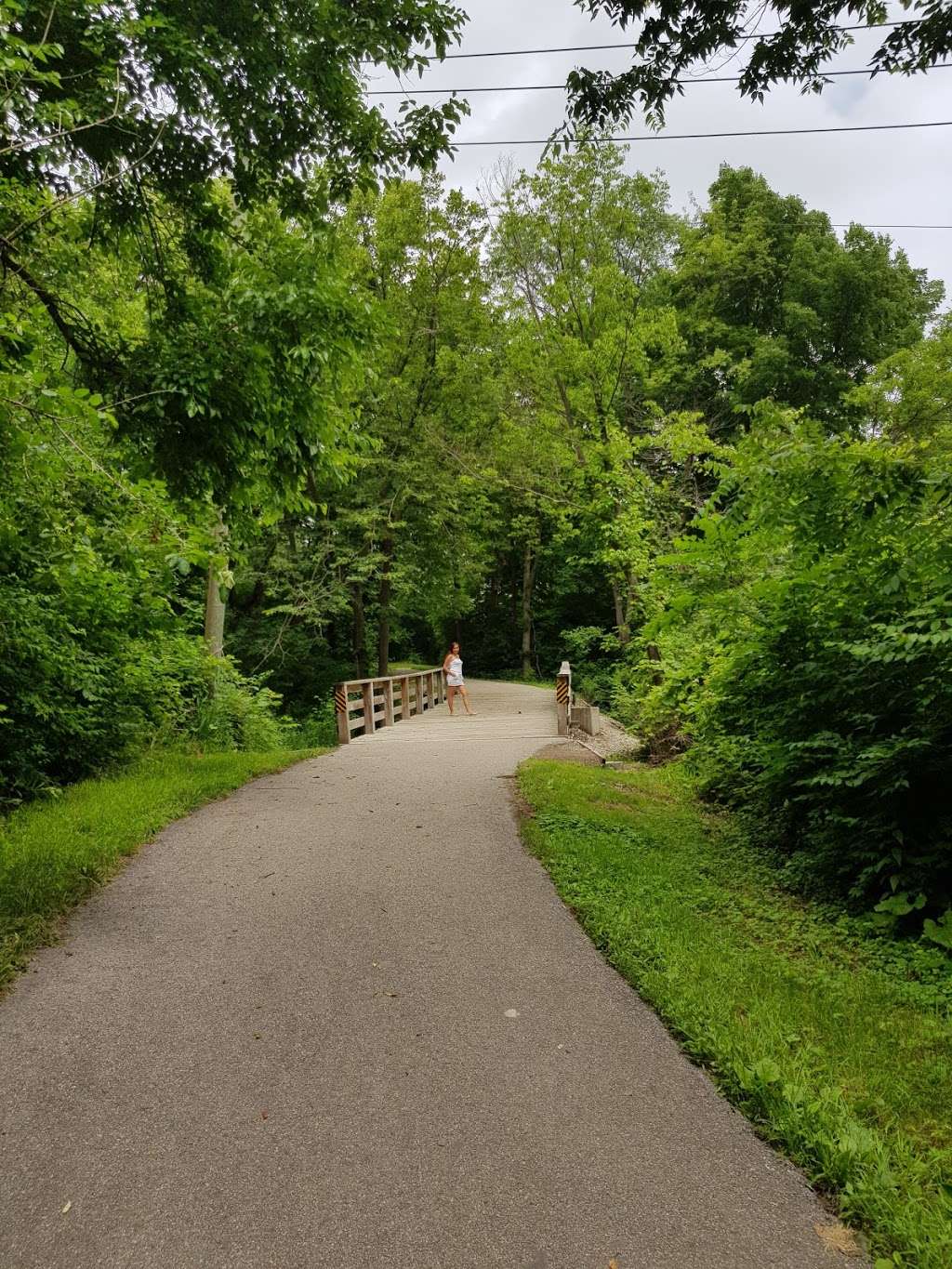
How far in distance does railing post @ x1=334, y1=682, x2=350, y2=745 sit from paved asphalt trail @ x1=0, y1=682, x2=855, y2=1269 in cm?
780

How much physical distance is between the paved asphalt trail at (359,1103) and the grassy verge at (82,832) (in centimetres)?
19

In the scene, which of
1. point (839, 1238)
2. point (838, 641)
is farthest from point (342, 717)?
point (839, 1238)

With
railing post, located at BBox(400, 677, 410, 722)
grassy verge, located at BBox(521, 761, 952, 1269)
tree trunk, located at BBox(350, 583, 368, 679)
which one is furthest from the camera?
tree trunk, located at BBox(350, 583, 368, 679)

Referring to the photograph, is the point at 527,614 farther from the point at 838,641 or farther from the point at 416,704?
the point at 838,641

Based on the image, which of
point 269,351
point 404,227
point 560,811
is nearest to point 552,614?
point 404,227

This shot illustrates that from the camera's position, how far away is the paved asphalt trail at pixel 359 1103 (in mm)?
2014

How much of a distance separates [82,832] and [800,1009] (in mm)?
5188

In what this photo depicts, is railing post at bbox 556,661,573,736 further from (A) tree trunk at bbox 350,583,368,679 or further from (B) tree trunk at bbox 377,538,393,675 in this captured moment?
(A) tree trunk at bbox 350,583,368,679

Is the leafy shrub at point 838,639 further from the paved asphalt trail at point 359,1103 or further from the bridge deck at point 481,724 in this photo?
the bridge deck at point 481,724

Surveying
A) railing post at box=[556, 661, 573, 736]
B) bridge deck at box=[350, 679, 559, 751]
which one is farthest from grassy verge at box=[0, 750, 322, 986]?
railing post at box=[556, 661, 573, 736]

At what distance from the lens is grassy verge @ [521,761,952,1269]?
2.15 meters

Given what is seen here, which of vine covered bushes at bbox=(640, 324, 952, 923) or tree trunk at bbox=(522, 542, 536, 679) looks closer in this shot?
vine covered bushes at bbox=(640, 324, 952, 923)

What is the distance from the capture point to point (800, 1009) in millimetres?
3133

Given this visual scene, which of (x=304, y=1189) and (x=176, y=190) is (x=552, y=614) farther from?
(x=304, y=1189)
